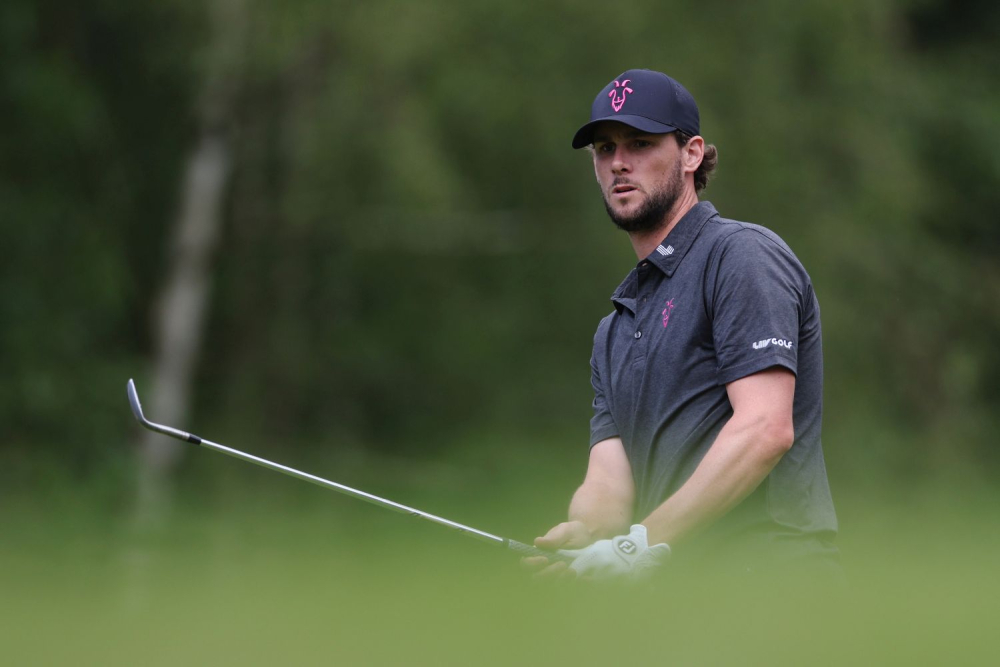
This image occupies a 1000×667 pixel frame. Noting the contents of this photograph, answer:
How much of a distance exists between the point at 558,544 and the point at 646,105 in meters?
1.06

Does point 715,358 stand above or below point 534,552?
above

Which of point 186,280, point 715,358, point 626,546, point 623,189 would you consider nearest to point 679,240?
point 623,189

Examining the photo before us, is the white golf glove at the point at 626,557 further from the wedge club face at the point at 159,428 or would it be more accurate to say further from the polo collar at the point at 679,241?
the wedge club face at the point at 159,428

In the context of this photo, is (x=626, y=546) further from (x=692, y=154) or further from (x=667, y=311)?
(x=692, y=154)

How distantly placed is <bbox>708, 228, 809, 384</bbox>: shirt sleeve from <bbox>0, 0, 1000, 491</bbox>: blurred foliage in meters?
8.96

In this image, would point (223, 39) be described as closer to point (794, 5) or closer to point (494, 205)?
point (494, 205)

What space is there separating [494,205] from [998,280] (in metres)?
7.16

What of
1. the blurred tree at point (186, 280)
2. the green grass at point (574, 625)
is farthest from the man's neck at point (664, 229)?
the blurred tree at point (186, 280)

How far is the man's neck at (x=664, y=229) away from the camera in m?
3.63

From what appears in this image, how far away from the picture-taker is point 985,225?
18.0 metres

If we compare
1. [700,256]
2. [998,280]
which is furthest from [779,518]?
[998,280]

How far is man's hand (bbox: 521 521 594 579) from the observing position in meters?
3.35

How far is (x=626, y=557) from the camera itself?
3.19m

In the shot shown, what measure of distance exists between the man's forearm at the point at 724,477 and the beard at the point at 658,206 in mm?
632
